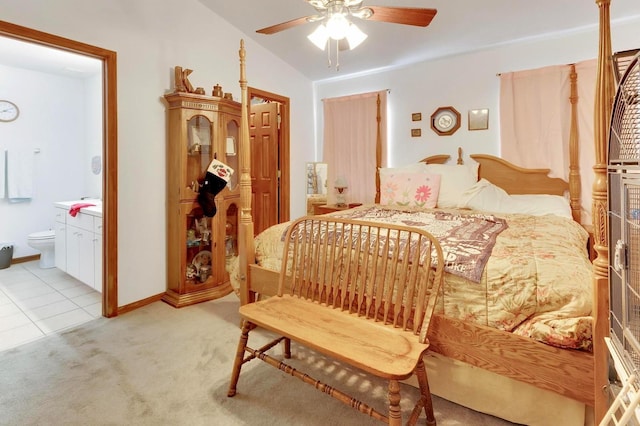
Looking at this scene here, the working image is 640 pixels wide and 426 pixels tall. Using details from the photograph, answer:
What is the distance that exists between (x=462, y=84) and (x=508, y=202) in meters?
1.47

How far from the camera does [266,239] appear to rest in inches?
96.3

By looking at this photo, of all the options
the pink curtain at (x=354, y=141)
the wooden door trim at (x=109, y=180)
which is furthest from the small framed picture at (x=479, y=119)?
the wooden door trim at (x=109, y=180)

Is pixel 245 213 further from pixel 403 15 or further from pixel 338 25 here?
pixel 403 15

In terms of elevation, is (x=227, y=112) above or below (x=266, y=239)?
above

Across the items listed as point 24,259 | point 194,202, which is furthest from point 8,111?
point 194,202

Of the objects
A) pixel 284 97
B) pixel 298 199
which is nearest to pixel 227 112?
pixel 284 97

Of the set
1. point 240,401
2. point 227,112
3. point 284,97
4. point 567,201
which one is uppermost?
point 284,97

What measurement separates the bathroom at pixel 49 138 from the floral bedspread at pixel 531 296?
158 inches

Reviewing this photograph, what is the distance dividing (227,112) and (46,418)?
2.52 meters

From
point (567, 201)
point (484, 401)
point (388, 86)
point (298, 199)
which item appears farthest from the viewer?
point (298, 199)

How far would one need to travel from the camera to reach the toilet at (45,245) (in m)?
3.84

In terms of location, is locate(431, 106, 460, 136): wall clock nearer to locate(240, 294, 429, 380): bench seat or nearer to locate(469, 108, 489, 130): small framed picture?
locate(469, 108, 489, 130): small framed picture

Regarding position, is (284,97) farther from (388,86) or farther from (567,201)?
(567,201)

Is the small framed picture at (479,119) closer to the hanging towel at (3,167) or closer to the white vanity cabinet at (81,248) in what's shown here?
the white vanity cabinet at (81,248)
